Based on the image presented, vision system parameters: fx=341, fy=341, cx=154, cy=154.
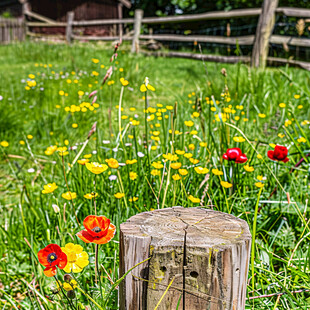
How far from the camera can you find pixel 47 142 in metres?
3.02

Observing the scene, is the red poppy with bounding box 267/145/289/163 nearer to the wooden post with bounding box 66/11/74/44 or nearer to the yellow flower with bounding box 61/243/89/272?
the yellow flower with bounding box 61/243/89/272

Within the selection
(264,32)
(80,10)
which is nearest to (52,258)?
(264,32)

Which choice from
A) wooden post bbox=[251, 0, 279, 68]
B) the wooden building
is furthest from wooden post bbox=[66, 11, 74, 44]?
wooden post bbox=[251, 0, 279, 68]

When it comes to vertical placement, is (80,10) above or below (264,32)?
above

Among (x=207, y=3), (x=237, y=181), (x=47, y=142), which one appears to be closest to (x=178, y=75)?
(x=47, y=142)

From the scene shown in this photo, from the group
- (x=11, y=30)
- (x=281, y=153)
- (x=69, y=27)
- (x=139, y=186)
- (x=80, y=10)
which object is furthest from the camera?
(x=80, y=10)

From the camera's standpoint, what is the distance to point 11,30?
507 inches

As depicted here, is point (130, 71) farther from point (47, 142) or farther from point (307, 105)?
point (307, 105)

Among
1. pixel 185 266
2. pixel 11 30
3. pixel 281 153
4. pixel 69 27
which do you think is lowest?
pixel 185 266

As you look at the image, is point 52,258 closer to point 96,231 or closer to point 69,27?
point 96,231

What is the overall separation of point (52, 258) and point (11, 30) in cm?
1401

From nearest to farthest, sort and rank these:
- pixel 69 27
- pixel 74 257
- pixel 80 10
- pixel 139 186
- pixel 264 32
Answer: pixel 74 257, pixel 139 186, pixel 264 32, pixel 69 27, pixel 80 10

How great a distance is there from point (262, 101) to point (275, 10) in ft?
10.2

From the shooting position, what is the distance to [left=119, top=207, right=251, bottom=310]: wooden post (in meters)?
0.81
